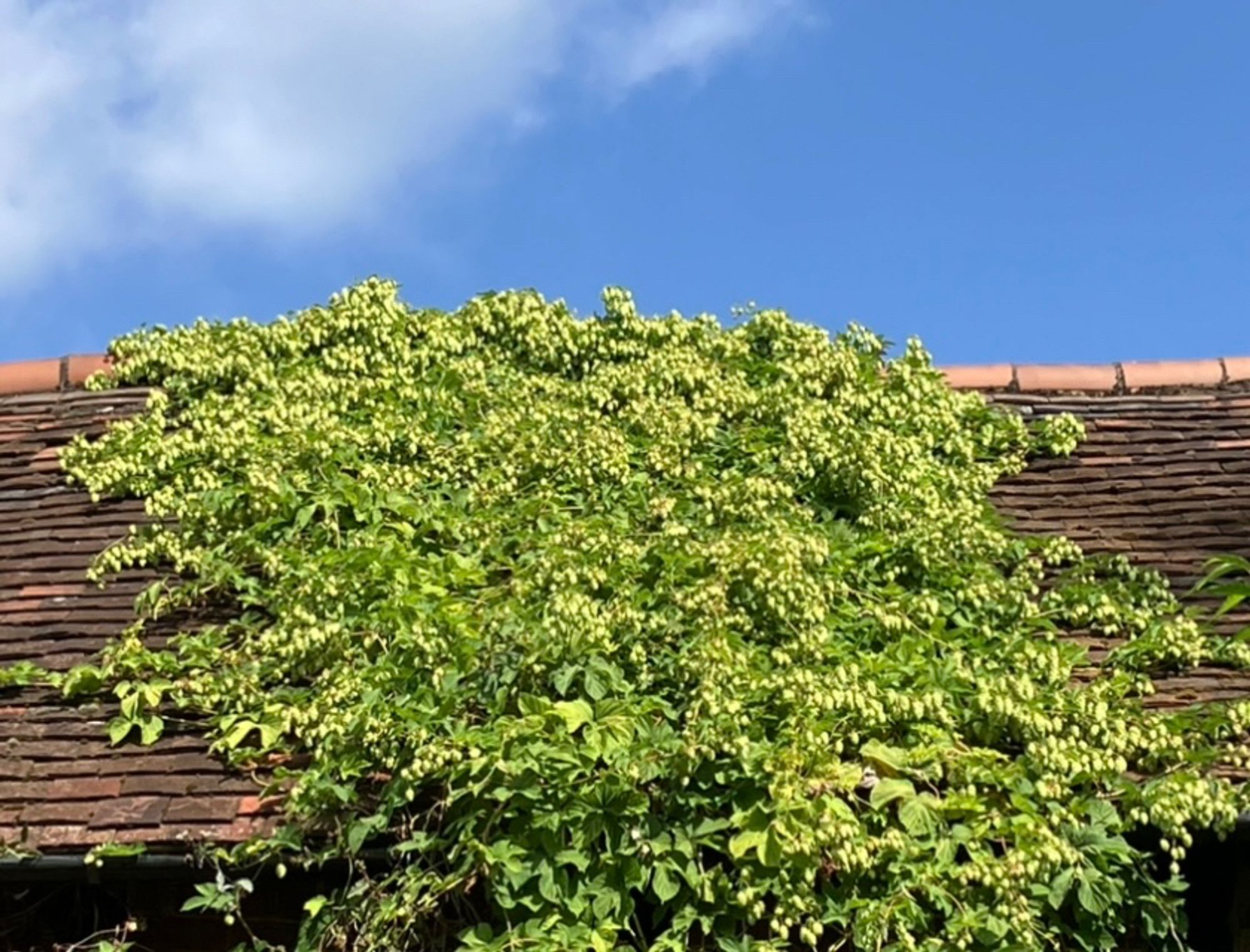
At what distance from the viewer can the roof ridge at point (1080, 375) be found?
8672 mm

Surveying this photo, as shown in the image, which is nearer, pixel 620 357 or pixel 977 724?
pixel 977 724

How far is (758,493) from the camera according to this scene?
660 cm

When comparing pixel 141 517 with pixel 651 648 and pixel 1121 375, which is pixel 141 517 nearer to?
pixel 651 648

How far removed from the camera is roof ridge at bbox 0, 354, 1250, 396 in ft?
28.5

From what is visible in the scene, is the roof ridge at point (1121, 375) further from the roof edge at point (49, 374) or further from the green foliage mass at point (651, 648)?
the roof edge at point (49, 374)

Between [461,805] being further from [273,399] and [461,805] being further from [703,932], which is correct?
[273,399]

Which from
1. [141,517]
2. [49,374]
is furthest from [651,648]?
[49,374]

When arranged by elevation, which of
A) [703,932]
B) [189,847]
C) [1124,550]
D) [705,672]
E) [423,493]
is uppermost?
[423,493]

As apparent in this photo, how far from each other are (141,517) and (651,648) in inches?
119

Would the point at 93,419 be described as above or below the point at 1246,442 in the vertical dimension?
above

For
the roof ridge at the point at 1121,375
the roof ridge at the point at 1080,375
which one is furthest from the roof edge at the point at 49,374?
the roof ridge at the point at 1121,375

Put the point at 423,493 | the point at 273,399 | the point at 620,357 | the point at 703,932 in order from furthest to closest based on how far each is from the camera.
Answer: the point at 620,357 < the point at 273,399 < the point at 423,493 < the point at 703,932

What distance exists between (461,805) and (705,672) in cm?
97

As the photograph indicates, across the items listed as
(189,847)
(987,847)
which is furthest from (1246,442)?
(189,847)
